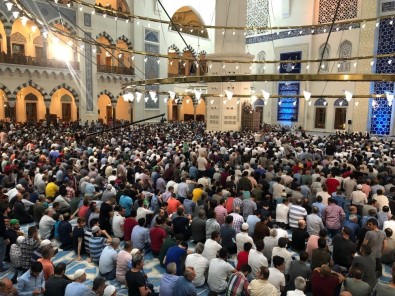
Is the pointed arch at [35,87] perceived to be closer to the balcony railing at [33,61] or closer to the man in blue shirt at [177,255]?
the balcony railing at [33,61]

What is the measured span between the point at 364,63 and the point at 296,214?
53.3 ft

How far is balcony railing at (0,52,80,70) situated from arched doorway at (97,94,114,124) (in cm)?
421

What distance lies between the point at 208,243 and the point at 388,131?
682 inches

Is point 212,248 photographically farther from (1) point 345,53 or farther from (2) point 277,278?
(1) point 345,53

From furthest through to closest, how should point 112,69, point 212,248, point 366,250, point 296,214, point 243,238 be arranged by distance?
point 112,69, point 296,214, point 243,238, point 212,248, point 366,250

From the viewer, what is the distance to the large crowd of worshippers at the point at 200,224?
145 inches

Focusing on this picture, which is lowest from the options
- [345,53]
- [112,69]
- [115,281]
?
[115,281]

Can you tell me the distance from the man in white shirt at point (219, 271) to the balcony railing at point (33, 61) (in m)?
18.0

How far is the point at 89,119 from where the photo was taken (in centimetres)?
2142

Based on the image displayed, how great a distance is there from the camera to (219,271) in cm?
403


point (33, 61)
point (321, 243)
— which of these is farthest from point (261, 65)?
point (321, 243)

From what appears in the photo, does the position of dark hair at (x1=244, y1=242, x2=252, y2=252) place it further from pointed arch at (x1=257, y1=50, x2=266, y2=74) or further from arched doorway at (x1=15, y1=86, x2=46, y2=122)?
pointed arch at (x1=257, y1=50, x2=266, y2=74)

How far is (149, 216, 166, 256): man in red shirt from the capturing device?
5.01 meters

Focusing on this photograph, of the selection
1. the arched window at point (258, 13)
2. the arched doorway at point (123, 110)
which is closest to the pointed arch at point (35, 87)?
the arched doorway at point (123, 110)
